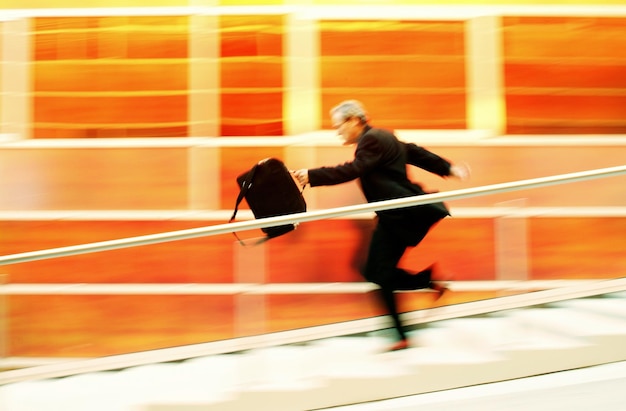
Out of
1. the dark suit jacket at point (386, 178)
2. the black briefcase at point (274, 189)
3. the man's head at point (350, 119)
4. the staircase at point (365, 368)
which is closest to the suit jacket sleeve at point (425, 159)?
the dark suit jacket at point (386, 178)

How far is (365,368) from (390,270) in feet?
1.76

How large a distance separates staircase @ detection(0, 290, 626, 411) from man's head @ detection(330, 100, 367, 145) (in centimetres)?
113

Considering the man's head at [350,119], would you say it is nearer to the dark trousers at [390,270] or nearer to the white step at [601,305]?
the dark trousers at [390,270]

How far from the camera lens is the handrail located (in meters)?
3.53

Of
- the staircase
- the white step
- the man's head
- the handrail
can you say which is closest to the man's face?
the man's head

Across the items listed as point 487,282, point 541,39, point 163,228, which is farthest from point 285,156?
point 541,39

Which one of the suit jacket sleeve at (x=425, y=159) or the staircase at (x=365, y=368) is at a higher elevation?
the suit jacket sleeve at (x=425, y=159)

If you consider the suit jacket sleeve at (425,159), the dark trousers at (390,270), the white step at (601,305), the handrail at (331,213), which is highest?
the suit jacket sleeve at (425,159)

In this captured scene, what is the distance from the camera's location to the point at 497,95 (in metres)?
5.55

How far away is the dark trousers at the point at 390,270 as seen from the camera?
3672 millimetres

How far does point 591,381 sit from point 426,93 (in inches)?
110

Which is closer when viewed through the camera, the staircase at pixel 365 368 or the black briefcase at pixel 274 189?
the staircase at pixel 365 368

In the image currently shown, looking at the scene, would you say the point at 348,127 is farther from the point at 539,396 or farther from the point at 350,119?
the point at 539,396

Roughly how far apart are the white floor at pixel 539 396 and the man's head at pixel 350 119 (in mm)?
1467
